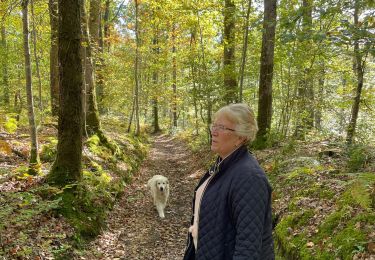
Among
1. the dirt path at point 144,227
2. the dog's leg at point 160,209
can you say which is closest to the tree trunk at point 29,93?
the dirt path at point 144,227

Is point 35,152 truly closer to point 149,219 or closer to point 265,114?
point 149,219

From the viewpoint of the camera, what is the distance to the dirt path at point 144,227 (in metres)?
6.50

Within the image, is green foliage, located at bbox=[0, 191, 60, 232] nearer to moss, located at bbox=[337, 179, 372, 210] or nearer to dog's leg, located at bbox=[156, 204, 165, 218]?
dog's leg, located at bbox=[156, 204, 165, 218]

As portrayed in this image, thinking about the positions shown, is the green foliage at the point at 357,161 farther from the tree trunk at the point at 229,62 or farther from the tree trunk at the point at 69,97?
the tree trunk at the point at 229,62

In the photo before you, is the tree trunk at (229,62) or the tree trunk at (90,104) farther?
the tree trunk at (229,62)

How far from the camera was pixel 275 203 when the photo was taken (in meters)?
7.20

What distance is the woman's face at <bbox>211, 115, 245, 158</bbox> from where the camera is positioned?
2.67 metres

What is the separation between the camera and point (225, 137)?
8.83 ft

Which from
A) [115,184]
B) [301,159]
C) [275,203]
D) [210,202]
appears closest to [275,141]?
[301,159]

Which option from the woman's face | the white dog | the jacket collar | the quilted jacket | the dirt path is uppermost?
the woman's face

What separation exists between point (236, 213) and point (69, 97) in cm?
550

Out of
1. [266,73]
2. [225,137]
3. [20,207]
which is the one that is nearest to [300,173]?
[266,73]

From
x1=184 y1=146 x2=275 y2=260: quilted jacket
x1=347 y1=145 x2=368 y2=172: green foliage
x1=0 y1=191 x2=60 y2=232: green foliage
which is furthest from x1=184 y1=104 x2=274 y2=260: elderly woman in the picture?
x1=347 y1=145 x2=368 y2=172: green foliage

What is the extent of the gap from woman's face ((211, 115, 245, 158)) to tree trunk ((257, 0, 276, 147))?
29.4ft
